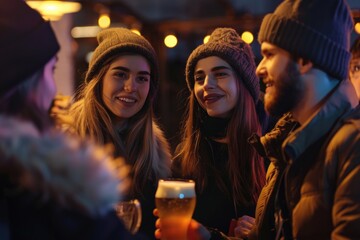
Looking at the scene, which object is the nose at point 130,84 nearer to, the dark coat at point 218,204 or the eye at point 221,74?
the eye at point 221,74

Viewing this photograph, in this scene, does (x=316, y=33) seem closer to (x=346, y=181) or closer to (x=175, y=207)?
(x=346, y=181)

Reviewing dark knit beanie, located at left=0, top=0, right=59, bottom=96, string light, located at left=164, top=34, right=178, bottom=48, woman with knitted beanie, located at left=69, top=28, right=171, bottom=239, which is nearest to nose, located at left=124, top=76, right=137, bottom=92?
woman with knitted beanie, located at left=69, top=28, right=171, bottom=239

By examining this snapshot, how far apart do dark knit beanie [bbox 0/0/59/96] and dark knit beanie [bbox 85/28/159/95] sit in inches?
59.1

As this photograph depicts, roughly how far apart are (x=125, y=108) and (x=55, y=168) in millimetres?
1775

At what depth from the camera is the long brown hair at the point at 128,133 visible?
3.22 meters

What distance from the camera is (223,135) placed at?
3.29 meters

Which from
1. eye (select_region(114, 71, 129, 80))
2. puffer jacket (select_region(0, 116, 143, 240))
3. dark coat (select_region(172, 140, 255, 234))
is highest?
eye (select_region(114, 71, 129, 80))

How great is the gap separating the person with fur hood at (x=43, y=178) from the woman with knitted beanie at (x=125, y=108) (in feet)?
5.22

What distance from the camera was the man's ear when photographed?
2148 millimetres

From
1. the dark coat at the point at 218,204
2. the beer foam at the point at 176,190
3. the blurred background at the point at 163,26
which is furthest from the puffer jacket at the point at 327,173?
the blurred background at the point at 163,26

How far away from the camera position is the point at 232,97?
10.7 feet

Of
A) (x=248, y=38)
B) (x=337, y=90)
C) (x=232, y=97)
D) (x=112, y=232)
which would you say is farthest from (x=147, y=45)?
(x=248, y=38)

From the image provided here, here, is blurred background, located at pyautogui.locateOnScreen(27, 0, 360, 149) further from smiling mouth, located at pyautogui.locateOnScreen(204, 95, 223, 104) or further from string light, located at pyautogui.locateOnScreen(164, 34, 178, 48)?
smiling mouth, located at pyautogui.locateOnScreen(204, 95, 223, 104)

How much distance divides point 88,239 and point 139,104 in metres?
1.86
